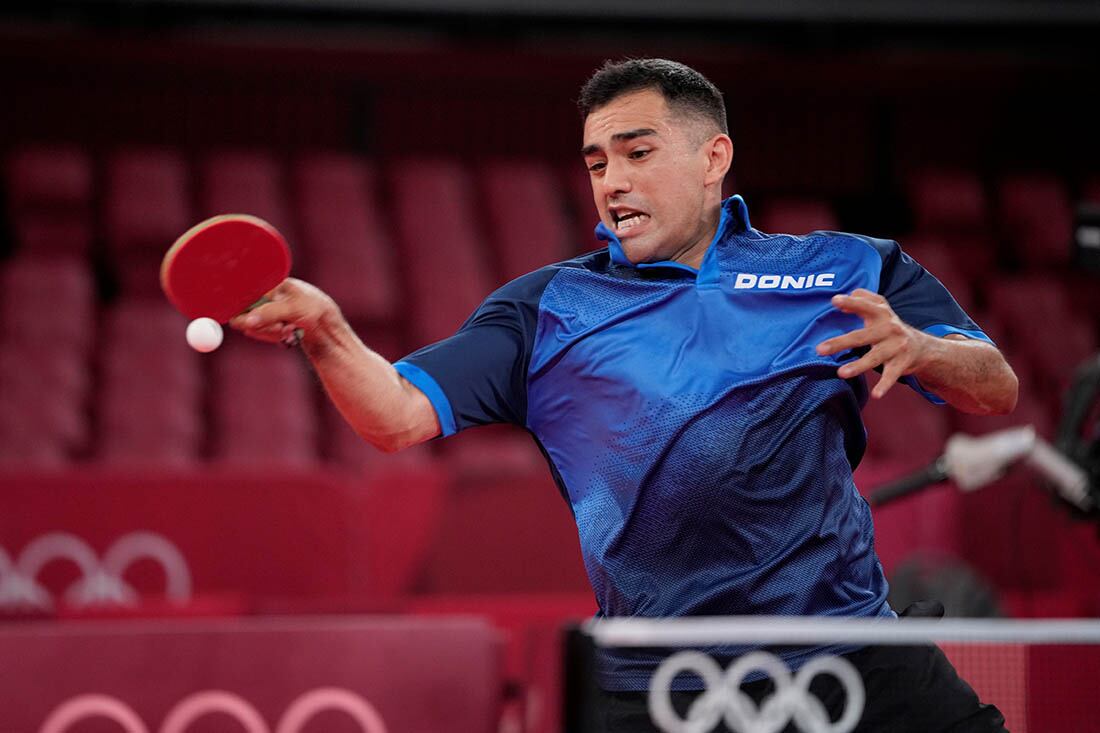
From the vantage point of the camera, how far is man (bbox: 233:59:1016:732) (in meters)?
2.31

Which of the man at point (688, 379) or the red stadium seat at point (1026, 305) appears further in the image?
the red stadium seat at point (1026, 305)

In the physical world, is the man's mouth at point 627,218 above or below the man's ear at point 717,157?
below

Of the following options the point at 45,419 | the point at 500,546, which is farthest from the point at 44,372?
the point at 500,546

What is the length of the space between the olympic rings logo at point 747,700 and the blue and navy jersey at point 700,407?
0.16 meters

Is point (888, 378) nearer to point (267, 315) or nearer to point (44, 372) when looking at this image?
point (267, 315)

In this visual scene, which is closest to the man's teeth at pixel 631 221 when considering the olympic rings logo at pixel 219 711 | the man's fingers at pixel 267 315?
the man's fingers at pixel 267 315

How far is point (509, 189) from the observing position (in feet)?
31.4

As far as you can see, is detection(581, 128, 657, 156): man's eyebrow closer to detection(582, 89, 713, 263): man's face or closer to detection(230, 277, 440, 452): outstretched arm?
detection(582, 89, 713, 263): man's face

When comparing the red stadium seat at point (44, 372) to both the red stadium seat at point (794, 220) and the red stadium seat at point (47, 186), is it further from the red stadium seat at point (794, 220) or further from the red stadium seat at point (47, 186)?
the red stadium seat at point (794, 220)

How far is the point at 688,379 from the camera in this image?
244cm

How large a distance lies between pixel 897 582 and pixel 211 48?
23.2ft

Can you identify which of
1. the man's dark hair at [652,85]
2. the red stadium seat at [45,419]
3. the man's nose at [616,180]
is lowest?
the red stadium seat at [45,419]

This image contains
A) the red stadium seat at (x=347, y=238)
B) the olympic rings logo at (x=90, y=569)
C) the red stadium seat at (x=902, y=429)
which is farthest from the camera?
the red stadium seat at (x=347, y=238)

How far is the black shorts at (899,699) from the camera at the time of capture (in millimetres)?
2178
